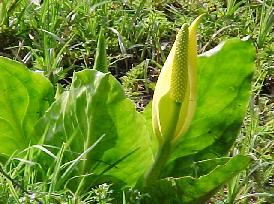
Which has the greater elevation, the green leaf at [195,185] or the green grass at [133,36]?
the green grass at [133,36]

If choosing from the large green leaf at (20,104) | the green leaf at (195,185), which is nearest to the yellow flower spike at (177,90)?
the green leaf at (195,185)

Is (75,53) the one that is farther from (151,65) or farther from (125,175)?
(125,175)

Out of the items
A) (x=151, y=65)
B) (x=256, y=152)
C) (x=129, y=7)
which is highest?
(x=129, y=7)

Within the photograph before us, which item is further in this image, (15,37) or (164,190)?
(15,37)

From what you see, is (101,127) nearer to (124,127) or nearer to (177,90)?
(124,127)

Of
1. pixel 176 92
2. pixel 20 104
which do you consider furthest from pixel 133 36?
pixel 176 92

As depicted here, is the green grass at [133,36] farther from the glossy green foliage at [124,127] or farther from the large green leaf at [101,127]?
the large green leaf at [101,127]

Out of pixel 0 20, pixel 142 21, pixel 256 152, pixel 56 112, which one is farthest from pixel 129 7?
pixel 56 112
